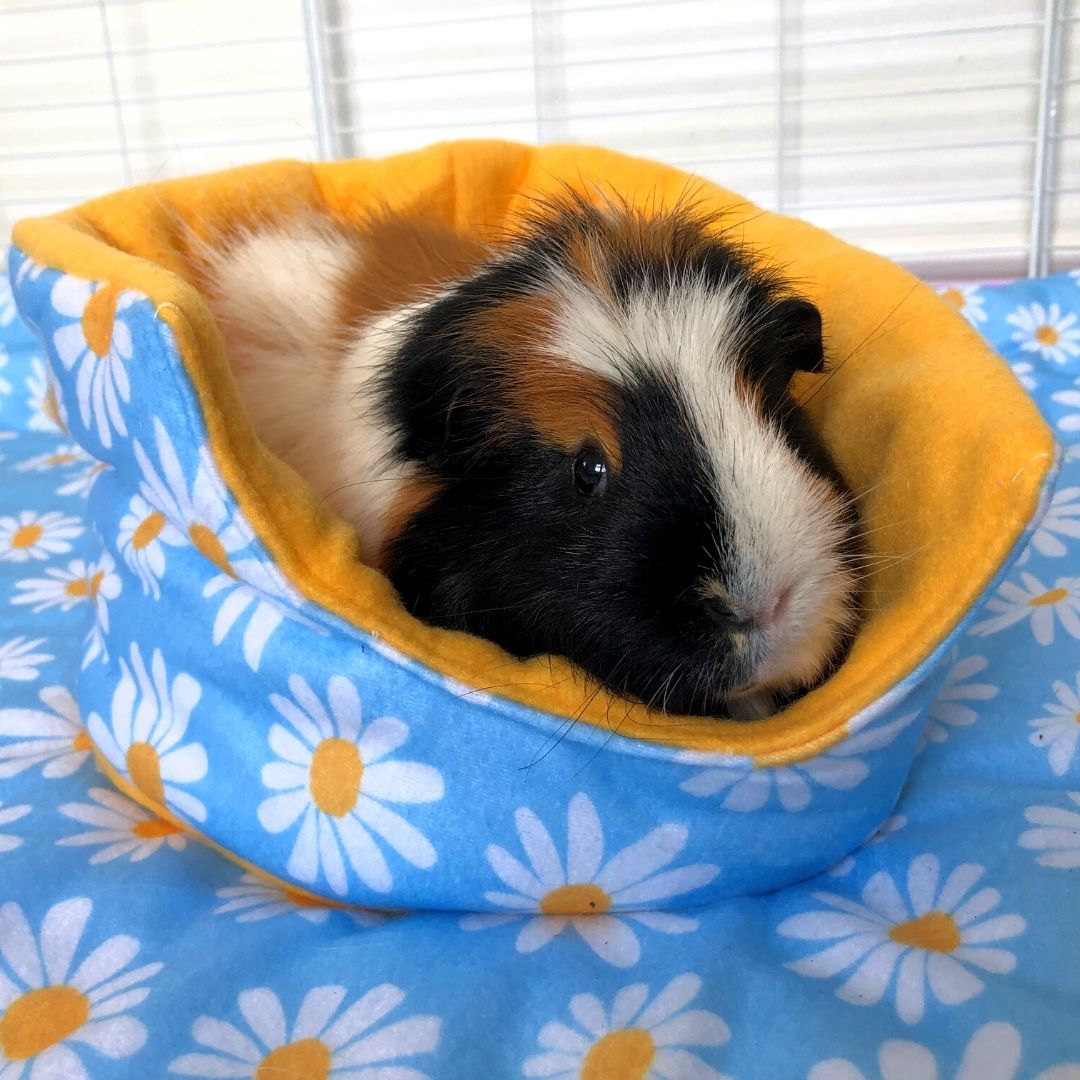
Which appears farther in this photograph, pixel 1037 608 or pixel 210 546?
pixel 1037 608

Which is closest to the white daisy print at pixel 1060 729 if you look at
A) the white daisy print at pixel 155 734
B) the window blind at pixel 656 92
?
the white daisy print at pixel 155 734

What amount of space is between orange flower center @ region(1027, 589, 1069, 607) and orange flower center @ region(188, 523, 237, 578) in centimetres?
105

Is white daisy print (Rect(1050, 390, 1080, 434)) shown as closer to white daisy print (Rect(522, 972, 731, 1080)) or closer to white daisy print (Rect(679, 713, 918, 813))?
white daisy print (Rect(679, 713, 918, 813))

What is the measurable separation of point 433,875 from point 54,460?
1635mm

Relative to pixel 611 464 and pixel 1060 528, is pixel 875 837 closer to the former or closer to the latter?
pixel 611 464

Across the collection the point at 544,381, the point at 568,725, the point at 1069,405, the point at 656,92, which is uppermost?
the point at 656,92

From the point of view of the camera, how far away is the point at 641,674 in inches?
32.9

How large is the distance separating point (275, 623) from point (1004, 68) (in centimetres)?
228

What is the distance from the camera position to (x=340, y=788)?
89cm

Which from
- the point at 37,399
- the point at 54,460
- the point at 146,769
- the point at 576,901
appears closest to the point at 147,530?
the point at 146,769

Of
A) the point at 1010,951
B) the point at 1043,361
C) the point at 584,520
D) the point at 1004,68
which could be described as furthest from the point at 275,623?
the point at 1004,68

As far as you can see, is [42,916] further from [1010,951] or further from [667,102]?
[667,102]

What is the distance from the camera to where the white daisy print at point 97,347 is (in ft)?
2.93

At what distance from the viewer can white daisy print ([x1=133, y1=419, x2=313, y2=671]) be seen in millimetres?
864
